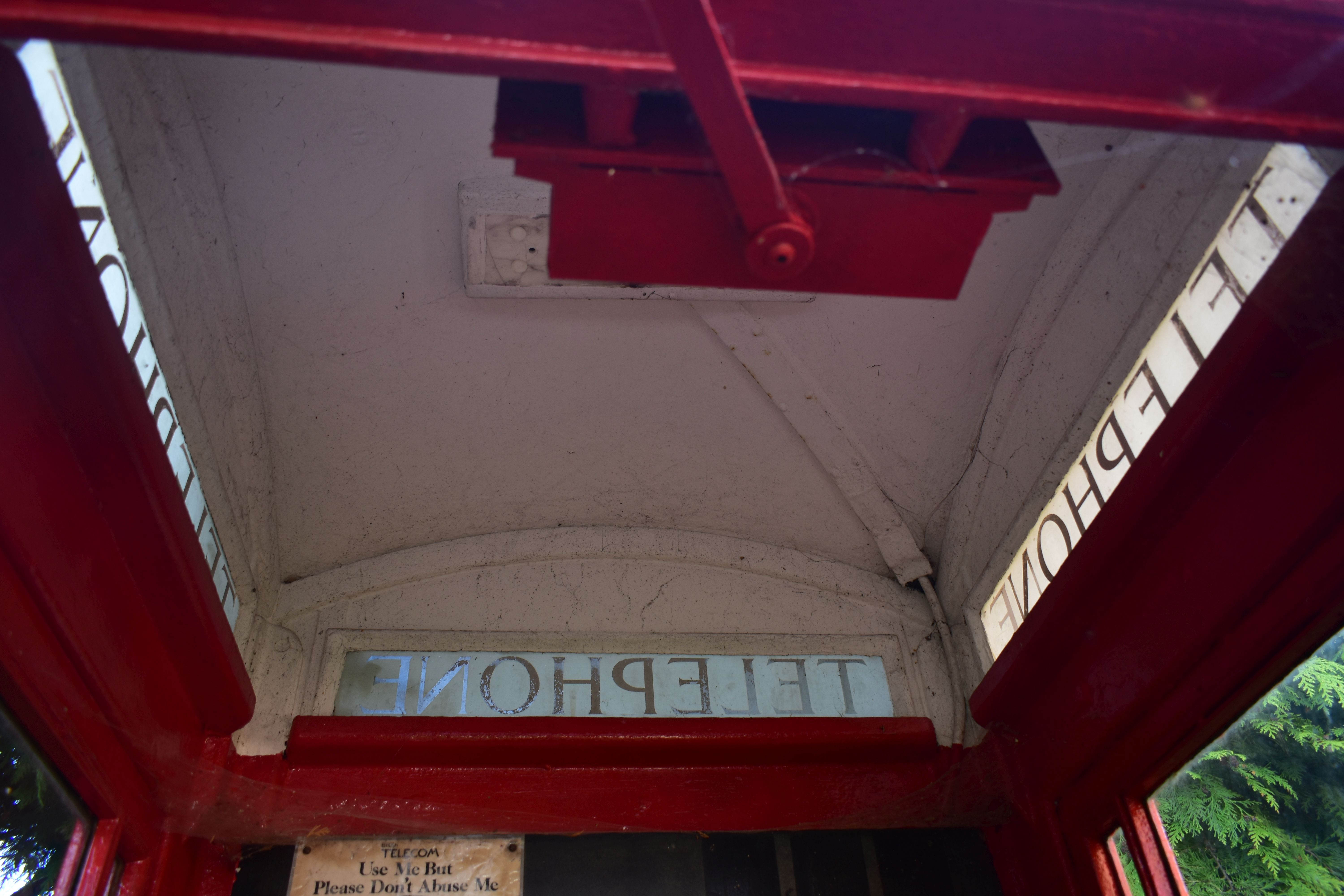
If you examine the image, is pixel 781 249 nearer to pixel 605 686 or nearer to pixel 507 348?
pixel 507 348

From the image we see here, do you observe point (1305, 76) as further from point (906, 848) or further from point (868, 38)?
point (906, 848)

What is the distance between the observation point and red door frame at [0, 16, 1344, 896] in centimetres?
148

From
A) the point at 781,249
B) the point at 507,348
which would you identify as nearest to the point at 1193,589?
the point at 781,249

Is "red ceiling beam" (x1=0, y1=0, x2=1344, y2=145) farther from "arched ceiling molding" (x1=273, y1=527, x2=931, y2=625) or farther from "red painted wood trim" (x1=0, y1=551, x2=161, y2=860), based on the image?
"arched ceiling molding" (x1=273, y1=527, x2=931, y2=625)

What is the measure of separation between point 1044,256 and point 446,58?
1.77 m

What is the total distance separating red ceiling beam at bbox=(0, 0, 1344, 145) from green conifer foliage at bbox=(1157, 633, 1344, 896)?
3.55ft

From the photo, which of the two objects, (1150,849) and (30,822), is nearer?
(30,822)

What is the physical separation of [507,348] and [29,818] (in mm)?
1469

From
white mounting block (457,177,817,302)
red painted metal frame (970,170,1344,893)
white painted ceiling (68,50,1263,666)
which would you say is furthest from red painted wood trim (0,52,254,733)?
red painted metal frame (970,170,1344,893)

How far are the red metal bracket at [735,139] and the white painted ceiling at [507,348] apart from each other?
1043 millimetres

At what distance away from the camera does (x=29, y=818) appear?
68.6 inches

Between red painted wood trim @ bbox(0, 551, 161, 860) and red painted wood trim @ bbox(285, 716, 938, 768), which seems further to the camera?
red painted wood trim @ bbox(285, 716, 938, 768)

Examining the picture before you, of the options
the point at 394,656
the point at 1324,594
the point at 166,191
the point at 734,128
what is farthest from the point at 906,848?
the point at 166,191

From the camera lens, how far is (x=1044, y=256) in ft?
7.79
